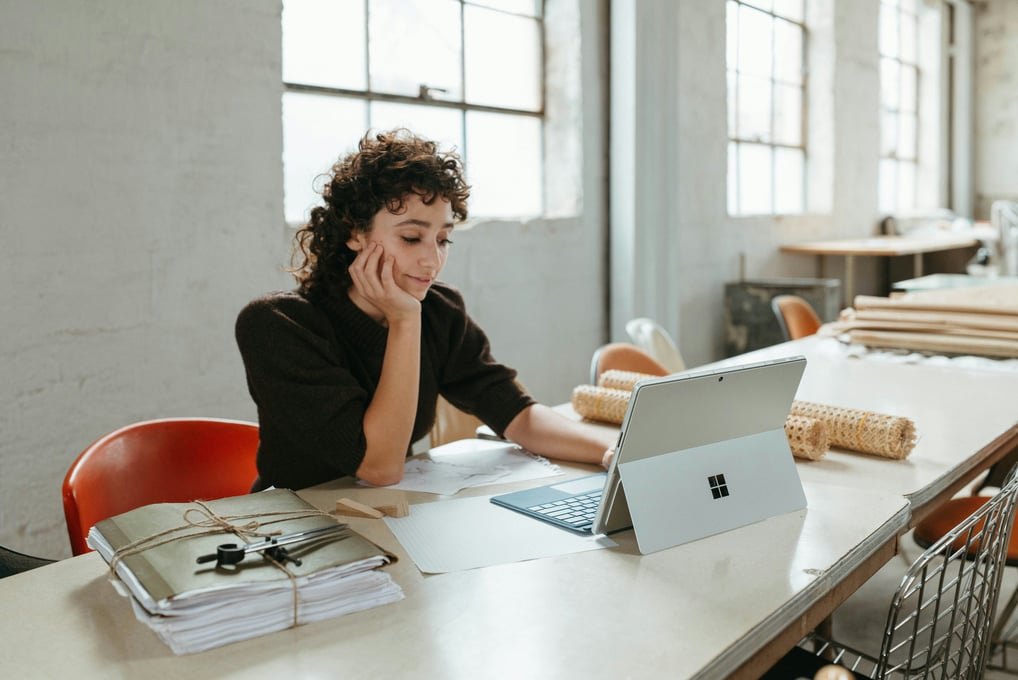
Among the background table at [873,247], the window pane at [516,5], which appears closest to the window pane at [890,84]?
the background table at [873,247]

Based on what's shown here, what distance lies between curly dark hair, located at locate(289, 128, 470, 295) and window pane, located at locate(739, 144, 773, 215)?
439 cm

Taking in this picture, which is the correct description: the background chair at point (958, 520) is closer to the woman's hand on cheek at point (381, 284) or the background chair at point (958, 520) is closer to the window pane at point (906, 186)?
the woman's hand on cheek at point (381, 284)

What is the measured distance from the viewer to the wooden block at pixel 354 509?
1.38m

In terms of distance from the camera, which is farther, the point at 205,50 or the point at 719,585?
the point at 205,50

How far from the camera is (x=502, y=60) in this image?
13.5 ft

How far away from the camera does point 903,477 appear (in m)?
1.57

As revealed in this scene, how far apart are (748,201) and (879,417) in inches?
176

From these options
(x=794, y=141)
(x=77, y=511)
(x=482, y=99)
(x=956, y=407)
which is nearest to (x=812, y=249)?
(x=794, y=141)

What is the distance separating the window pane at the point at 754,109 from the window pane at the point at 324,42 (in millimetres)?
3051

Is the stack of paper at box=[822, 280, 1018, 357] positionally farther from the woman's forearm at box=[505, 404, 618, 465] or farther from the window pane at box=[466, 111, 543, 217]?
the window pane at box=[466, 111, 543, 217]

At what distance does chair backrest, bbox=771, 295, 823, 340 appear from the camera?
3680 millimetres

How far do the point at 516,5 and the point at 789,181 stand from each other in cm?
308

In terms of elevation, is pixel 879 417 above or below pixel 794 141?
below

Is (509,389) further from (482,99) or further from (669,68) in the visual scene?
(669,68)
